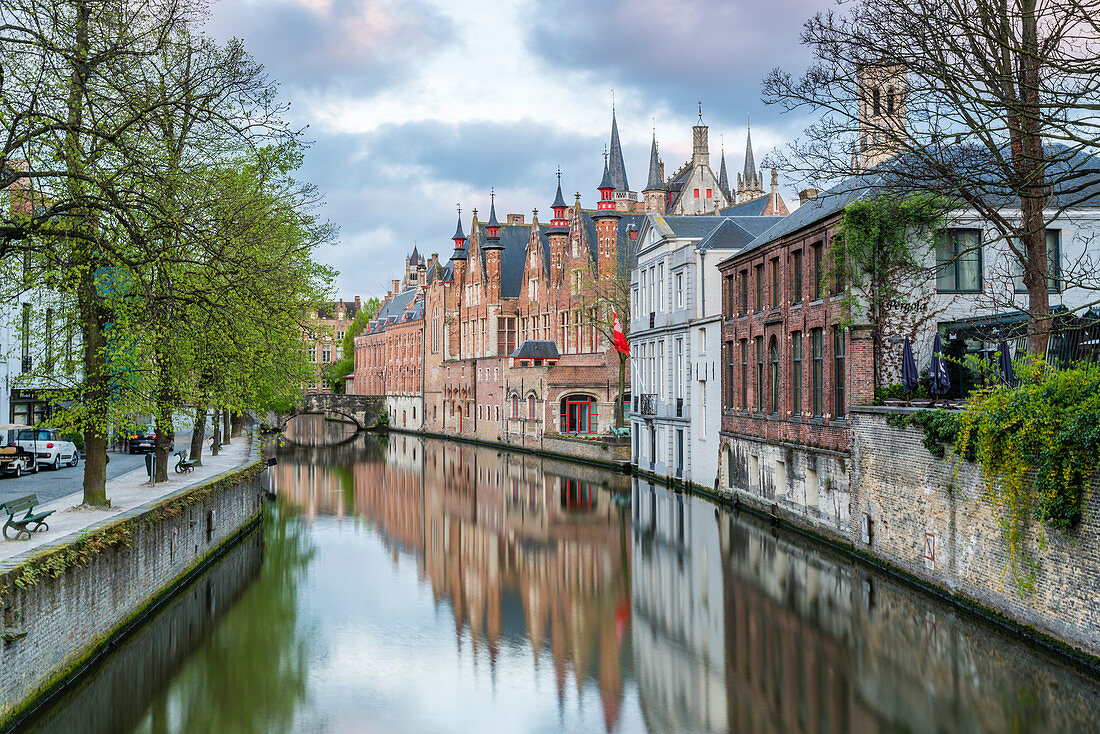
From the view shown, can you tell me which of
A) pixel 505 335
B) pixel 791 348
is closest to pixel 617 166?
pixel 505 335

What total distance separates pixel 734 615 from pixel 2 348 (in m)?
31.6

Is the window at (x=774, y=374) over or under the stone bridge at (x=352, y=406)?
over

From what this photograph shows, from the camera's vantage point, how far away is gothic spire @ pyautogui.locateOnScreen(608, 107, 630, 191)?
6719 centimetres

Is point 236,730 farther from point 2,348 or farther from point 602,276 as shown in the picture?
point 602,276

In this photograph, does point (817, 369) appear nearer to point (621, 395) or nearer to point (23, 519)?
point (23, 519)

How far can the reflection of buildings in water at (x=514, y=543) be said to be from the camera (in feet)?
50.3

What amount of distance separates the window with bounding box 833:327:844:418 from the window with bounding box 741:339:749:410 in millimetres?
6202

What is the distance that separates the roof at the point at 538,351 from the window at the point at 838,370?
33.4m

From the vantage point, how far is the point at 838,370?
22812 millimetres

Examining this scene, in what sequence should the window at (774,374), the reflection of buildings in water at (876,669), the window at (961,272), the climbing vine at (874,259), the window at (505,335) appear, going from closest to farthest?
the reflection of buildings in water at (876,669) < the climbing vine at (874,259) < the window at (961,272) < the window at (774,374) < the window at (505,335)

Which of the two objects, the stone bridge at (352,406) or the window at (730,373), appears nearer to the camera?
the window at (730,373)

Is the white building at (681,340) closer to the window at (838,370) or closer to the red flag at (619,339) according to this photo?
the red flag at (619,339)

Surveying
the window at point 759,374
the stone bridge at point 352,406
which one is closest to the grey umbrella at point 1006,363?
the window at point 759,374

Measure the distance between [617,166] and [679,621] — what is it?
184ft
